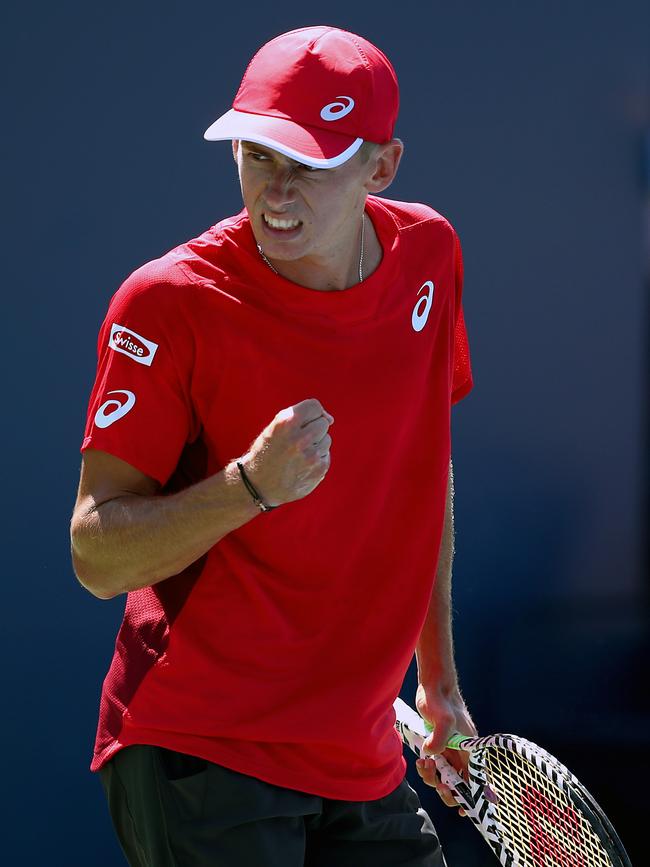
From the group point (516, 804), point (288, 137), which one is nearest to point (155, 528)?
point (288, 137)

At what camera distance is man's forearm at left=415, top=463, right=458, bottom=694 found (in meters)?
2.81

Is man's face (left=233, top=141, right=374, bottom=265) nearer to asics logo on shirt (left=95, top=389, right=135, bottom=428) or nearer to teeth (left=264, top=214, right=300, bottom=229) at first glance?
teeth (left=264, top=214, right=300, bottom=229)

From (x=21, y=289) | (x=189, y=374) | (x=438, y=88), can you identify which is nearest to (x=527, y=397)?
(x=438, y=88)

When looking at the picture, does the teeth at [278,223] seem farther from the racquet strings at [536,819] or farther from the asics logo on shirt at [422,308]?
the racquet strings at [536,819]

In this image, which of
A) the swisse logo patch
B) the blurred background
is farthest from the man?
the blurred background

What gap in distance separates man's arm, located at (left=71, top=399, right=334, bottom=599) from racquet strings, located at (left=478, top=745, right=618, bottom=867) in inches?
34.4

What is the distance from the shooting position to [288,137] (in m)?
2.20

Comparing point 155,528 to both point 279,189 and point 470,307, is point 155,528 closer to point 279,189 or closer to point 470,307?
point 279,189

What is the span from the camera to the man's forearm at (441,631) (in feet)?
9.23

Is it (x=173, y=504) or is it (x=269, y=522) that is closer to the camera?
(x=173, y=504)

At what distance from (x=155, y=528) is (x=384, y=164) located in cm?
78

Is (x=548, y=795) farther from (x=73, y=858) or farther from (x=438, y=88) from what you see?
(x=438, y=88)

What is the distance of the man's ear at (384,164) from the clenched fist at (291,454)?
0.57m

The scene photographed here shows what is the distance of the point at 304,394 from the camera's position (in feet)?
7.45
